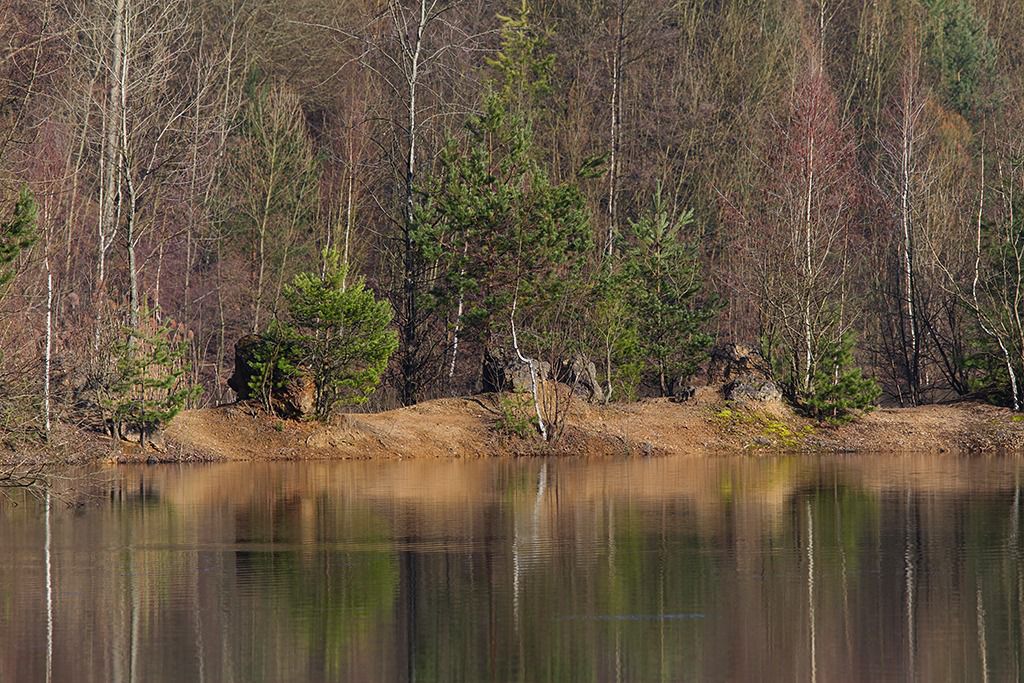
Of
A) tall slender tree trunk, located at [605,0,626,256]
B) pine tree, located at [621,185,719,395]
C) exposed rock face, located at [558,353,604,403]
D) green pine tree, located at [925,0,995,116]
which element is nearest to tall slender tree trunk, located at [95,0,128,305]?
exposed rock face, located at [558,353,604,403]

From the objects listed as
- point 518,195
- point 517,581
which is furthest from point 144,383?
point 517,581

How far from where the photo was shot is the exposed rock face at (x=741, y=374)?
129 feet

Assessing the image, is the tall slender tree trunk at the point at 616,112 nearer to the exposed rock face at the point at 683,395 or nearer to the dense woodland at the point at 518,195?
the dense woodland at the point at 518,195

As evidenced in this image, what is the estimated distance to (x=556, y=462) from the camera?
116 feet

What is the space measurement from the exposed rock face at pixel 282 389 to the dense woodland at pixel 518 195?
412mm

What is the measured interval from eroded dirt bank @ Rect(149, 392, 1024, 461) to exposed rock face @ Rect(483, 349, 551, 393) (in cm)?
49

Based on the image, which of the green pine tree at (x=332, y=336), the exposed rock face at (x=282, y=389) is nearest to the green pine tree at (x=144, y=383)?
the exposed rock face at (x=282, y=389)

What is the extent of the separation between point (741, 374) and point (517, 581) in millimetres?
22961

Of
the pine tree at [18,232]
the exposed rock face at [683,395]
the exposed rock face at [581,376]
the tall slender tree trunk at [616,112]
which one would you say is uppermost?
the tall slender tree trunk at [616,112]

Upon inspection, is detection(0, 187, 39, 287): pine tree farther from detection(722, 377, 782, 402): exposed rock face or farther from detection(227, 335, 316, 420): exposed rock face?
detection(722, 377, 782, 402): exposed rock face

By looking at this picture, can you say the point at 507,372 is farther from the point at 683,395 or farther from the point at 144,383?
the point at 144,383

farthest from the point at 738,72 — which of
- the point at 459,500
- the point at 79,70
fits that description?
A: the point at 459,500

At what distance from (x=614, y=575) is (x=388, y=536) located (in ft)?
14.7

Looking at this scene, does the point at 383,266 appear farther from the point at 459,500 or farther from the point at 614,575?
the point at 614,575
